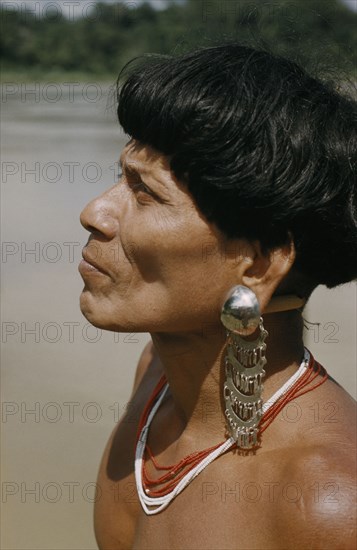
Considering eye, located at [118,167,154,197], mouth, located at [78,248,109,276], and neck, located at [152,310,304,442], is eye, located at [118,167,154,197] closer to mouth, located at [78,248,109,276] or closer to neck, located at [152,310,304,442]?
mouth, located at [78,248,109,276]

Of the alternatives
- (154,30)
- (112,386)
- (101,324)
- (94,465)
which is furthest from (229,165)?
(154,30)

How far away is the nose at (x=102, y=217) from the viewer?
1.61 m

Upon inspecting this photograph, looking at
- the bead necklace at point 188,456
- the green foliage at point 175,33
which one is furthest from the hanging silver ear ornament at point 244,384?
the green foliage at point 175,33

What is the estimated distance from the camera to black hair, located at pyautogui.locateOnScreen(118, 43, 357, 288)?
4.90ft

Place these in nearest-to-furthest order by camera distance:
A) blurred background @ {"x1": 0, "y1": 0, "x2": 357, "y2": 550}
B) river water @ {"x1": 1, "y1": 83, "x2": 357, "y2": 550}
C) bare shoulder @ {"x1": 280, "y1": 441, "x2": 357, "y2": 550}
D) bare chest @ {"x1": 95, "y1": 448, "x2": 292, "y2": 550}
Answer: bare shoulder @ {"x1": 280, "y1": 441, "x2": 357, "y2": 550}, bare chest @ {"x1": 95, "y1": 448, "x2": 292, "y2": 550}, blurred background @ {"x1": 0, "y1": 0, "x2": 357, "y2": 550}, river water @ {"x1": 1, "y1": 83, "x2": 357, "y2": 550}

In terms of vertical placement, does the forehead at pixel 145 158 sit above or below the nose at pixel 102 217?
above

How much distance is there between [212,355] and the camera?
1694mm

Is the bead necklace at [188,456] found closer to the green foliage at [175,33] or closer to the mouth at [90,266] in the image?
the mouth at [90,266]

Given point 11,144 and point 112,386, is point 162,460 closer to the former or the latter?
point 112,386

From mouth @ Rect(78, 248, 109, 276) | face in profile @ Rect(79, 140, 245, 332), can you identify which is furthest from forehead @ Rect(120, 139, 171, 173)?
mouth @ Rect(78, 248, 109, 276)

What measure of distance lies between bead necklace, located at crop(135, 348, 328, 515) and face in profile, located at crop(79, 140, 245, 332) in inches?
8.1

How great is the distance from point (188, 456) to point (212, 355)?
24 centimetres

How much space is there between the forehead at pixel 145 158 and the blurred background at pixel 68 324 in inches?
10.5

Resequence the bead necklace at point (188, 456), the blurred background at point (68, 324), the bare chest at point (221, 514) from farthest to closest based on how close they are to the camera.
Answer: the blurred background at point (68, 324) < the bead necklace at point (188, 456) < the bare chest at point (221, 514)
